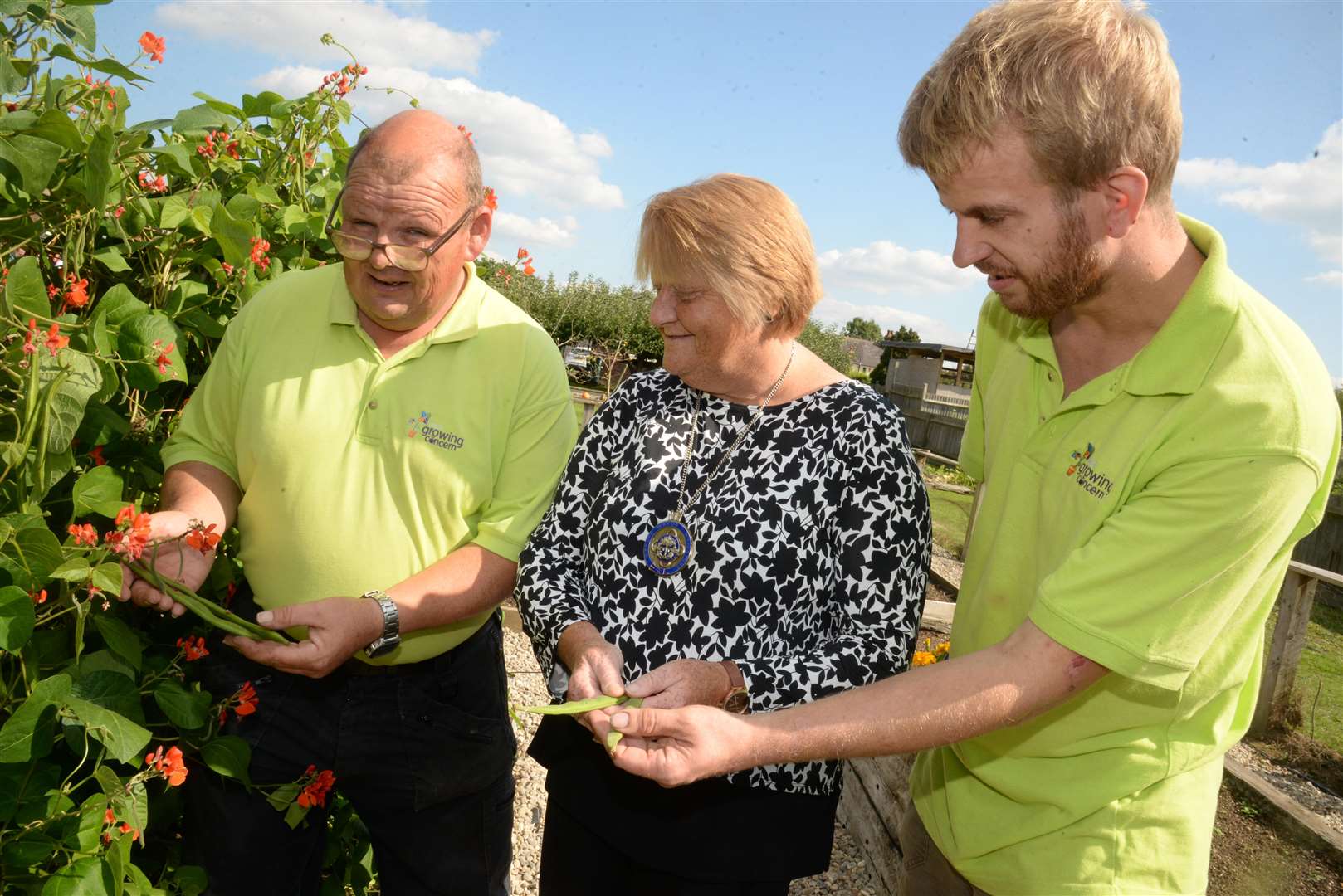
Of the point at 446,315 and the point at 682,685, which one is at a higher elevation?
the point at 446,315

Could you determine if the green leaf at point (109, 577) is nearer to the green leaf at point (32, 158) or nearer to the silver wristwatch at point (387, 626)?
the silver wristwatch at point (387, 626)

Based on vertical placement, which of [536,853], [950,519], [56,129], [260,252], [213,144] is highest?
[213,144]

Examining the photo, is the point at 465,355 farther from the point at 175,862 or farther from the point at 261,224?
Result: the point at 175,862

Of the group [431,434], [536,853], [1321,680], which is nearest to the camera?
[431,434]

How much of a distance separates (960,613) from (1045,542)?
35 centimetres

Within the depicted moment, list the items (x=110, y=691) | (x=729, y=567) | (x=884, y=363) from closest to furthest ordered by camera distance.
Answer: (x=110, y=691) < (x=729, y=567) < (x=884, y=363)

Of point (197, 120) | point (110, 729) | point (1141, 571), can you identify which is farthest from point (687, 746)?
point (197, 120)

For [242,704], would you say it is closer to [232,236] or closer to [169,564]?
[169,564]

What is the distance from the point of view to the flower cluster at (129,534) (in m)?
1.89

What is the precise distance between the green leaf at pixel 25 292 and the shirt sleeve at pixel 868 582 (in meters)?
1.53

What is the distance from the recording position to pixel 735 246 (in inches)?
86.0

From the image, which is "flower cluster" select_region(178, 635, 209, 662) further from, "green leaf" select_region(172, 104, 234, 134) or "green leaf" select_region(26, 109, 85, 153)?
"green leaf" select_region(172, 104, 234, 134)

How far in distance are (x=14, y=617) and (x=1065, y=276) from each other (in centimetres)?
193

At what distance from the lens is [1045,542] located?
194cm
